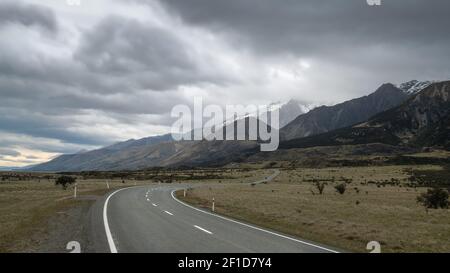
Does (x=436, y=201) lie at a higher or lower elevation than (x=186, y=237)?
lower

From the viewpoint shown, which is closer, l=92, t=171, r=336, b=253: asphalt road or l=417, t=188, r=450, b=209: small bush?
l=92, t=171, r=336, b=253: asphalt road

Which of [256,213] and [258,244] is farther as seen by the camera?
[256,213]

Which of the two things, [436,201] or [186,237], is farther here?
[436,201]

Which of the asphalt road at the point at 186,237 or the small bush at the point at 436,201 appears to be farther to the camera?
the small bush at the point at 436,201

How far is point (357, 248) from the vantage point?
16078 mm
